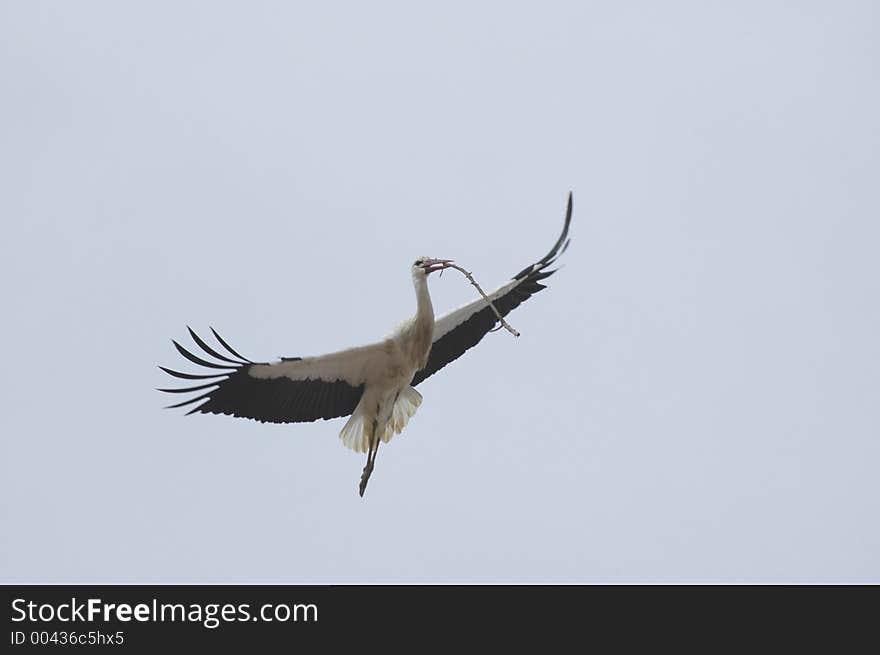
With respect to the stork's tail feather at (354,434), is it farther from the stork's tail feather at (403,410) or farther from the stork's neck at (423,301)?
the stork's neck at (423,301)

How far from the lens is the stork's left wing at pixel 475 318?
556 inches

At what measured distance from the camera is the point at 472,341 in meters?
14.3

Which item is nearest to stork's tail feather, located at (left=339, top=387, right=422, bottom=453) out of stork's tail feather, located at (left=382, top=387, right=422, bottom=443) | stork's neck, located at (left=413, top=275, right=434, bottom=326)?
stork's tail feather, located at (left=382, top=387, right=422, bottom=443)

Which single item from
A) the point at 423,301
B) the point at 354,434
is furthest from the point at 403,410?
the point at 423,301

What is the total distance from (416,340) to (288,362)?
2.83ft

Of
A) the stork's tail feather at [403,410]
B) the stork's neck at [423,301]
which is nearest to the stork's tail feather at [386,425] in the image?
the stork's tail feather at [403,410]

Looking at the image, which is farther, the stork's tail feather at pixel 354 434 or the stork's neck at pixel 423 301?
the stork's tail feather at pixel 354 434

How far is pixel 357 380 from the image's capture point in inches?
536

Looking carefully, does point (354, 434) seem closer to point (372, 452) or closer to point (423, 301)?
point (372, 452)

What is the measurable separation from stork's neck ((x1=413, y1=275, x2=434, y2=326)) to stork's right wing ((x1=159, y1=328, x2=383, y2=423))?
335mm
